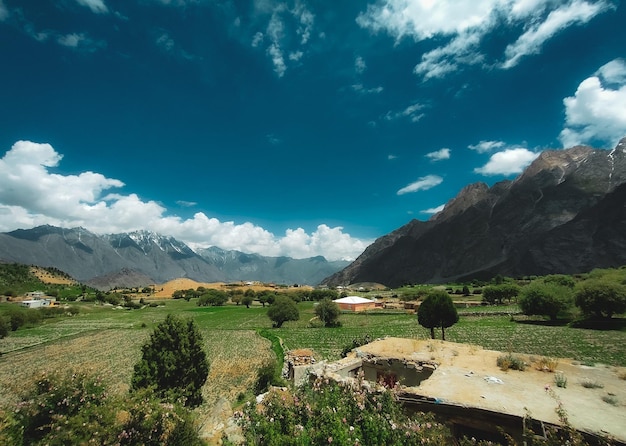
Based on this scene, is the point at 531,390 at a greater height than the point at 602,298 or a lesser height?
lesser

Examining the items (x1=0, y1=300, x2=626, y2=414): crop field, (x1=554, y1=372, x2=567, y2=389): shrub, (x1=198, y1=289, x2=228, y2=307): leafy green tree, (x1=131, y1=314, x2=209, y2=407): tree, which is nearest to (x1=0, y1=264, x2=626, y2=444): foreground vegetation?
(x1=0, y1=300, x2=626, y2=414): crop field

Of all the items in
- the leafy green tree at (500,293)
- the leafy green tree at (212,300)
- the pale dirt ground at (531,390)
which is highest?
the leafy green tree at (500,293)

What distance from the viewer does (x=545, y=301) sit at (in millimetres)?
49219

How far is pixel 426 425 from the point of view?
7.36 meters

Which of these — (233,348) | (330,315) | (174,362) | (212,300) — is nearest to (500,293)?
(330,315)

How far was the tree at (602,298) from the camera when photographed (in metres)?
41.8

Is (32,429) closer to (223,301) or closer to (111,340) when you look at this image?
(111,340)

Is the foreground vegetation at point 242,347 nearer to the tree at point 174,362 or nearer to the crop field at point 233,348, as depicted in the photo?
the crop field at point 233,348

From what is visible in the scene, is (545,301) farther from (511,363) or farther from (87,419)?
(87,419)

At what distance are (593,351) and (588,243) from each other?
203 meters

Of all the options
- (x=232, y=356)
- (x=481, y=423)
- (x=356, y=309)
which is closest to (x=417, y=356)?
(x=481, y=423)

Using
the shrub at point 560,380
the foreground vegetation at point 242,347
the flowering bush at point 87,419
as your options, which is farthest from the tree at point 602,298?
the flowering bush at point 87,419

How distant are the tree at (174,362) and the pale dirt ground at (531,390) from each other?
13330mm

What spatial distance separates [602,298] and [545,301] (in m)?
7.46
